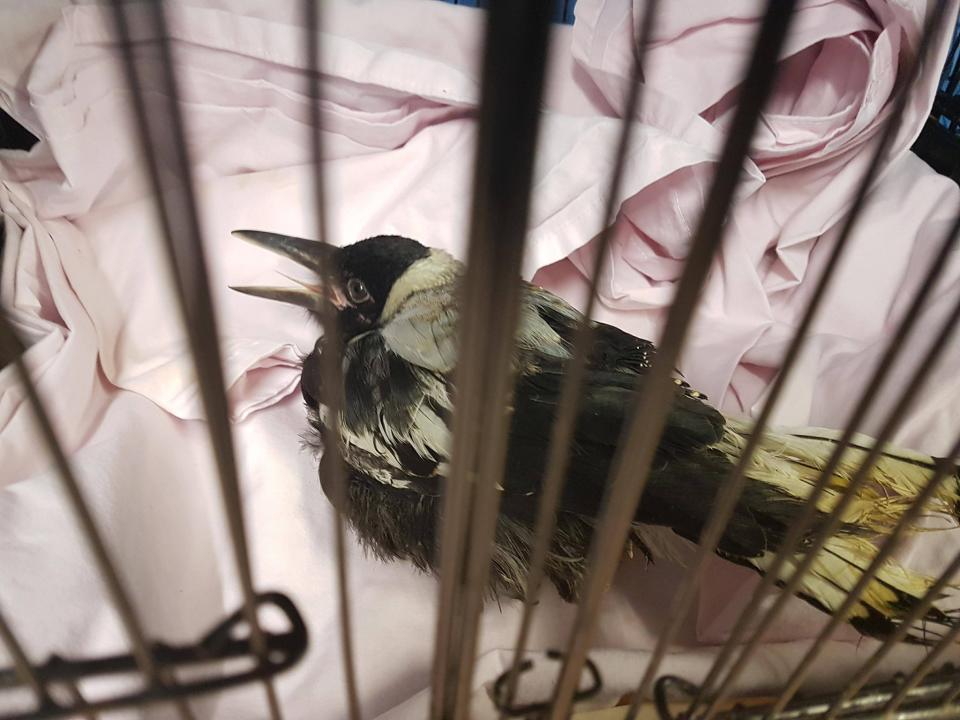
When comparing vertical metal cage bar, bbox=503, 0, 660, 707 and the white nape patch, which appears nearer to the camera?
vertical metal cage bar, bbox=503, 0, 660, 707

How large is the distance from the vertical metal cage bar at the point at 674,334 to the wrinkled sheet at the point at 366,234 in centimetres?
21

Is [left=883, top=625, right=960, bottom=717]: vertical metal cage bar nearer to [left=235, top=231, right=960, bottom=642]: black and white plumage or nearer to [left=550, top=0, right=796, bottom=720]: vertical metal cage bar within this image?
[left=235, top=231, right=960, bottom=642]: black and white plumage

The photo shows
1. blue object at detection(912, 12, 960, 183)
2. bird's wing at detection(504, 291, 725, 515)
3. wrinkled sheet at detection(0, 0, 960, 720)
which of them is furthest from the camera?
blue object at detection(912, 12, 960, 183)

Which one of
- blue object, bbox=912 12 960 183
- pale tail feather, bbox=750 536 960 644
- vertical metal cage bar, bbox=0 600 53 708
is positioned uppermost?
blue object, bbox=912 12 960 183

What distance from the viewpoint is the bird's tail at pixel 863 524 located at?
0.33m

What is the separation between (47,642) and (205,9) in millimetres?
584

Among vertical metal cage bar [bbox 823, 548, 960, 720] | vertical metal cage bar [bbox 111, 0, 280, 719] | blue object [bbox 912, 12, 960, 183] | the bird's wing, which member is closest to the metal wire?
vertical metal cage bar [bbox 823, 548, 960, 720]

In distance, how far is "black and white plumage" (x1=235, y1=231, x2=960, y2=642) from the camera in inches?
13.4

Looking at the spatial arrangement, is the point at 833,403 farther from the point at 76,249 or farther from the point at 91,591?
the point at 76,249

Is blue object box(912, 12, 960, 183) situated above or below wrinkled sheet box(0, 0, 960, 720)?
above

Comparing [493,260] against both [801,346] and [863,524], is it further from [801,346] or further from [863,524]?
[863,524]

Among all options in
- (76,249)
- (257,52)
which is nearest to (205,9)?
(257,52)

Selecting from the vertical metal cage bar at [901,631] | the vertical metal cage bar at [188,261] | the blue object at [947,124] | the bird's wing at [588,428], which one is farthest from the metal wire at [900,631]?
the blue object at [947,124]

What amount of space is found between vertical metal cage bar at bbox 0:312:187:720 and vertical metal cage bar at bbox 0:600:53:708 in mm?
26
